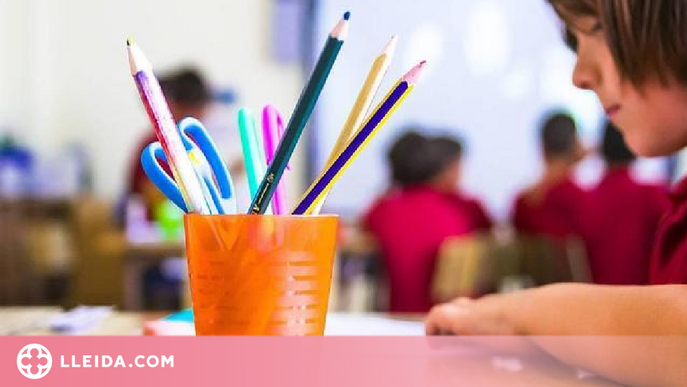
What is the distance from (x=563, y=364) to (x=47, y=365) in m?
0.27

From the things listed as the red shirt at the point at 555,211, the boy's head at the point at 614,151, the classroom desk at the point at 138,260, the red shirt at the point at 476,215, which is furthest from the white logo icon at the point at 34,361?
the red shirt at the point at 476,215

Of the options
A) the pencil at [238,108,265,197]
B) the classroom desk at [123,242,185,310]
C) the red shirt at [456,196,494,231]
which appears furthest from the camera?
the red shirt at [456,196,494,231]

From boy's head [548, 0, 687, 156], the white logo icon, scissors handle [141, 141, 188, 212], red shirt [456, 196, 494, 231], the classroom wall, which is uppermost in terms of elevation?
the classroom wall

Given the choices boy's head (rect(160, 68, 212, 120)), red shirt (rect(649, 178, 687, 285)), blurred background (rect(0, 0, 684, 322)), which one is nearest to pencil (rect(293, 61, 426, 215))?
red shirt (rect(649, 178, 687, 285))

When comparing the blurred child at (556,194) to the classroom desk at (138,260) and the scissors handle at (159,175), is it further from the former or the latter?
the scissors handle at (159,175)

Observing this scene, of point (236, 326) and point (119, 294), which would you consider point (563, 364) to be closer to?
point (236, 326)

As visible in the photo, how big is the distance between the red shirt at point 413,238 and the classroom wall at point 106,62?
1.48 metres

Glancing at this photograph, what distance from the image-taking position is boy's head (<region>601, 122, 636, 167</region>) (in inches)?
102

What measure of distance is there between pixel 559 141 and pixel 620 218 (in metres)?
0.70

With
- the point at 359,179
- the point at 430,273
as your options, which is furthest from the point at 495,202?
the point at 430,273

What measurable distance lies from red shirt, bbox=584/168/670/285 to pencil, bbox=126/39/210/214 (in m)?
2.21

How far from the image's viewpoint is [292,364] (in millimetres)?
394

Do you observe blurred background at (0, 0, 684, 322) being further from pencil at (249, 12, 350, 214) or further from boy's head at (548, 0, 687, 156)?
pencil at (249, 12, 350, 214)

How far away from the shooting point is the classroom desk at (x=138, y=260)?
8.69ft
